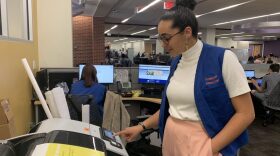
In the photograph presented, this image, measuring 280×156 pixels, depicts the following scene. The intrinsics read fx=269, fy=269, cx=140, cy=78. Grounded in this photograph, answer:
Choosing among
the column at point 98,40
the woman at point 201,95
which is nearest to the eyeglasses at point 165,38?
the woman at point 201,95

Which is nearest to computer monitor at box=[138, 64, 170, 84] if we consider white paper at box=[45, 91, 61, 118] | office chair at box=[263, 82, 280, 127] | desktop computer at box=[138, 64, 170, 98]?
desktop computer at box=[138, 64, 170, 98]

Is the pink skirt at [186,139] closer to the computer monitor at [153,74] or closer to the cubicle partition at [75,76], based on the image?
the cubicle partition at [75,76]

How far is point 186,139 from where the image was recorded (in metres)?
1.14

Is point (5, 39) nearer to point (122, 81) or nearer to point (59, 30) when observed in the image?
point (59, 30)

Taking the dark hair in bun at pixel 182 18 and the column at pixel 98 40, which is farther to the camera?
the column at pixel 98 40

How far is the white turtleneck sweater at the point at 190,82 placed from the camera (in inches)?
40.4

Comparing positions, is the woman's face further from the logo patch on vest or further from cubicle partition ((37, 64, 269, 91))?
cubicle partition ((37, 64, 269, 91))

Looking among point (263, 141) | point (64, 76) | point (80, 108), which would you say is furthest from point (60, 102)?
point (263, 141)

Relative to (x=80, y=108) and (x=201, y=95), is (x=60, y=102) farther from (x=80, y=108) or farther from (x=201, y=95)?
(x=80, y=108)

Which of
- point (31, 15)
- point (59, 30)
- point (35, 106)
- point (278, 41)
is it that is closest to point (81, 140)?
point (35, 106)

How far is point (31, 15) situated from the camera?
3.19m

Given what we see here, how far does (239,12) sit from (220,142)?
873cm

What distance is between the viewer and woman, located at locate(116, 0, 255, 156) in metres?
1.04

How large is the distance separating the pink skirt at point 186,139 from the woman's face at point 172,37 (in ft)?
1.05
